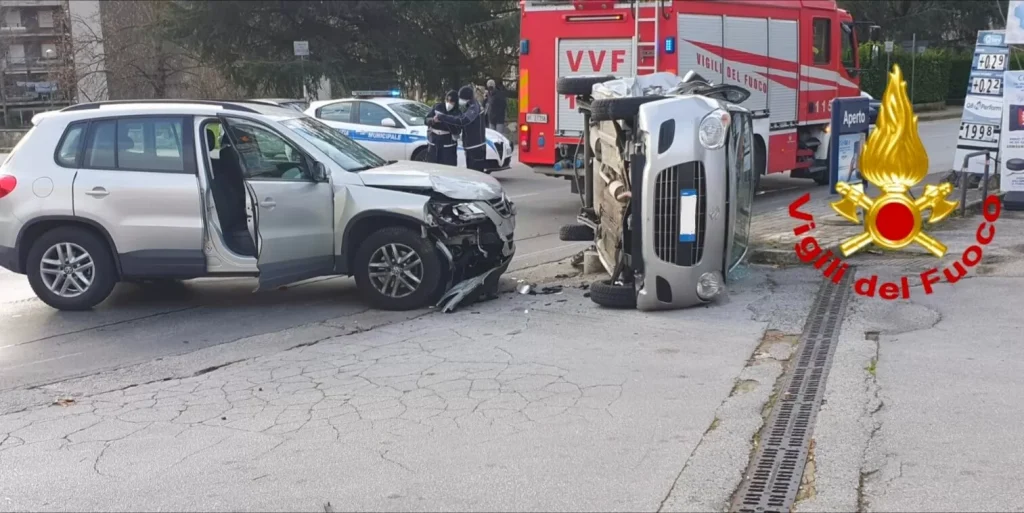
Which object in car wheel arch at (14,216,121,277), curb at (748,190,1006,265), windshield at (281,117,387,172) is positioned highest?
windshield at (281,117,387,172)

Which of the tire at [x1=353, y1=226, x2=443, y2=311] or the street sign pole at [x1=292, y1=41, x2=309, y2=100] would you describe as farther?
the street sign pole at [x1=292, y1=41, x2=309, y2=100]

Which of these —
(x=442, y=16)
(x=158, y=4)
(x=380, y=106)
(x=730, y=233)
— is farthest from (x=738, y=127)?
(x=158, y=4)

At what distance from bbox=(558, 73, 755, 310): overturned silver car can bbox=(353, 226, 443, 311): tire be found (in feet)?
4.41

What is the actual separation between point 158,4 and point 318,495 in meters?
30.9

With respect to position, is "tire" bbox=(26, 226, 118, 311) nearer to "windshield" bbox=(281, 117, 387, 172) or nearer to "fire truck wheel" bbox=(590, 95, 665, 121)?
"windshield" bbox=(281, 117, 387, 172)

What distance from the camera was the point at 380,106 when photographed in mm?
19344

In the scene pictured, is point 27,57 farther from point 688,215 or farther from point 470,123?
point 688,215

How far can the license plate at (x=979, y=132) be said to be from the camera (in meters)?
13.8

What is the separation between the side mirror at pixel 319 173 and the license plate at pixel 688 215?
9.55 feet

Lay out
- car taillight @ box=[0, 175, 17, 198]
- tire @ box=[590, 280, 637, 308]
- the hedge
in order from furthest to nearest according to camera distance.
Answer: the hedge
car taillight @ box=[0, 175, 17, 198]
tire @ box=[590, 280, 637, 308]

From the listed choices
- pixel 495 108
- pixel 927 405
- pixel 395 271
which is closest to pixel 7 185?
pixel 395 271

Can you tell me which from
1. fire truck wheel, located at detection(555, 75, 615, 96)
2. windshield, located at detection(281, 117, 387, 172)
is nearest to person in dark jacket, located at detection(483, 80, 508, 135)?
fire truck wheel, located at detection(555, 75, 615, 96)

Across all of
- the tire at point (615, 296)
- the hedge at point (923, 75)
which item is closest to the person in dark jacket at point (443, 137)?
the tire at point (615, 296)

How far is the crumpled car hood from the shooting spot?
878cm
